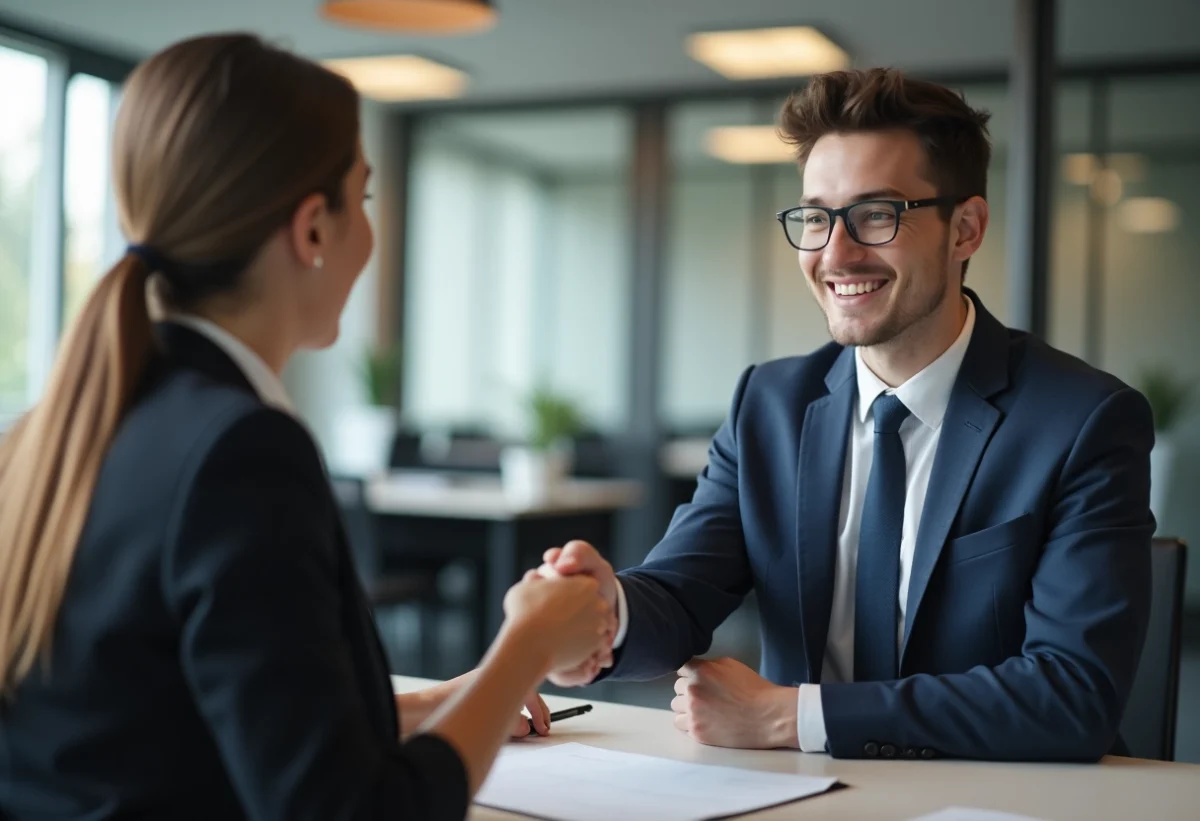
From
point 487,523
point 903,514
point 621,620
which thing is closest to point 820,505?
point 903,514

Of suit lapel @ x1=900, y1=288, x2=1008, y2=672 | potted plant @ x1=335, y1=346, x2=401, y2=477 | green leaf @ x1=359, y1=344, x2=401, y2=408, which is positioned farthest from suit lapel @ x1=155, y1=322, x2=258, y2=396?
green leaf @ x1=359, y1=344, x2=401, y2=408

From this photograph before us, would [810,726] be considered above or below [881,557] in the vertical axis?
below

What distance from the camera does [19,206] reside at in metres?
6.30

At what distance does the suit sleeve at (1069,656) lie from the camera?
58.9 inches

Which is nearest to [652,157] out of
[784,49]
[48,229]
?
[784,49]

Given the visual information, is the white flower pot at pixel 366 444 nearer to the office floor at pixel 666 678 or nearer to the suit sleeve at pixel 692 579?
the office floor at pixel 666 678

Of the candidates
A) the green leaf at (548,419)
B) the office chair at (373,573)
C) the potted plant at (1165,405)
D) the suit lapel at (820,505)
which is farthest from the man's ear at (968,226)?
the potted plant at (1165,405)

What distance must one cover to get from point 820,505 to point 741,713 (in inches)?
17.0

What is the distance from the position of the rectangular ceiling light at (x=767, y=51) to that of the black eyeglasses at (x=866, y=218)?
14.0ft

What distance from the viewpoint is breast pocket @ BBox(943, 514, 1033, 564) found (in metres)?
1.70

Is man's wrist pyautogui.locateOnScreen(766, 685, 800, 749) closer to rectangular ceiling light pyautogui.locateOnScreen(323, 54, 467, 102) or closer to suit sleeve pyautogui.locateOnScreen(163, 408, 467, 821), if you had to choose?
suit sleeve pyautogui.locateOnScreen(163, 408, 467, 821)

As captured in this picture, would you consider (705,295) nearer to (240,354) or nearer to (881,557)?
(881,557)

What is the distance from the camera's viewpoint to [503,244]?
26.5 ft

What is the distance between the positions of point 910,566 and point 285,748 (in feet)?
3.65
